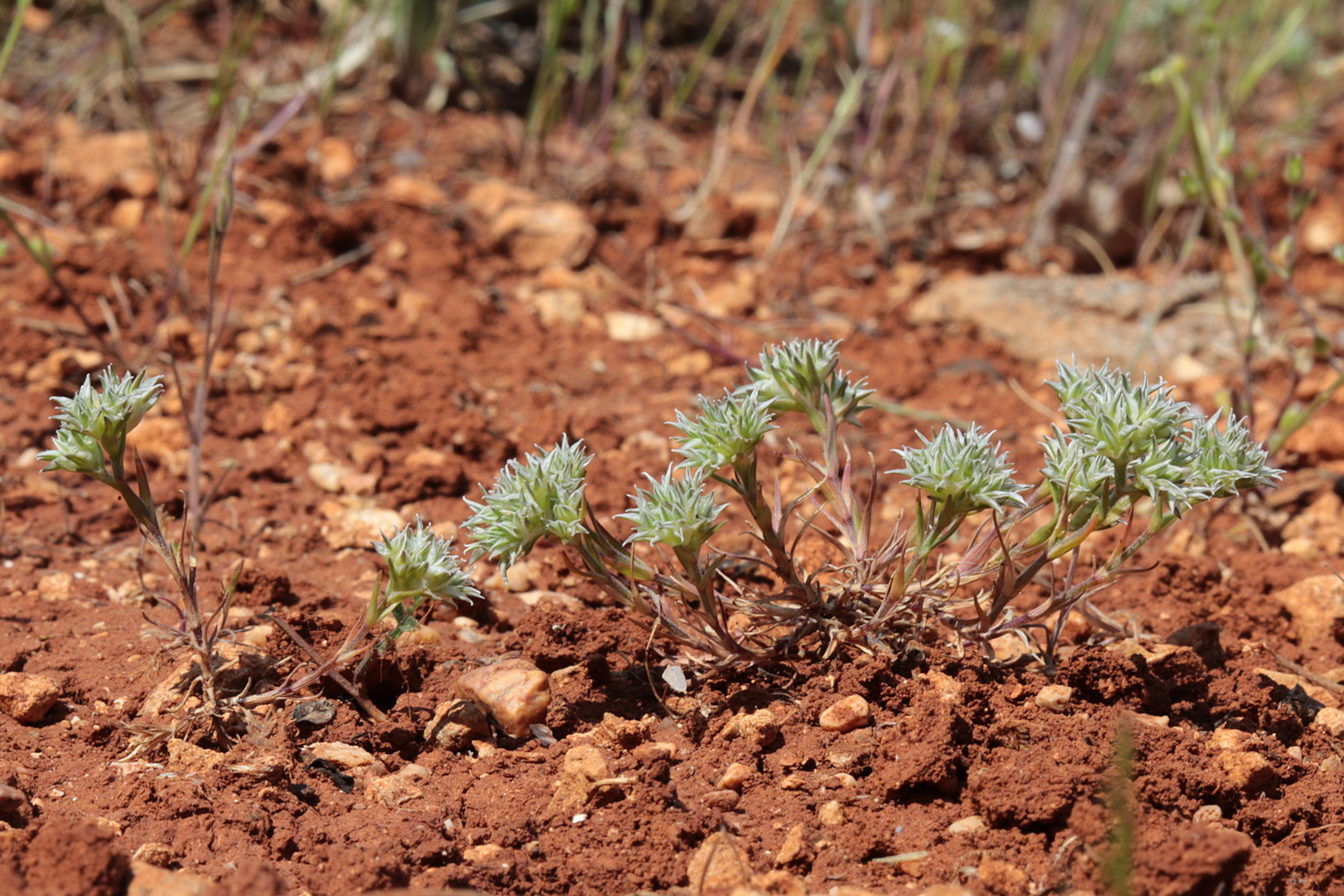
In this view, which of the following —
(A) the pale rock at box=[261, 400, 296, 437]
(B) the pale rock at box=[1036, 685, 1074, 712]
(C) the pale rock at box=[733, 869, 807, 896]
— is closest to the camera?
(C) the pale rock at box=[733, 869, 807, 896]

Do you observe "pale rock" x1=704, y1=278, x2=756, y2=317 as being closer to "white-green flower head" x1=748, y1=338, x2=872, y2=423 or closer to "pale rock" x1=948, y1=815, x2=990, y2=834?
"white-green flower head" x1=748, y1=338, x2=872, y2=423

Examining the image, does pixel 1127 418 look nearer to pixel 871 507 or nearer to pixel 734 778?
pixel 871 507

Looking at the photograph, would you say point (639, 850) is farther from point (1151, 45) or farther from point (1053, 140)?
point (1151, 45)

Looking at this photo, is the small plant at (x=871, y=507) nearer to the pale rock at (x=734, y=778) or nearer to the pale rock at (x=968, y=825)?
the pale rock at (x=734, y=778)

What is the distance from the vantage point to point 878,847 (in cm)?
160

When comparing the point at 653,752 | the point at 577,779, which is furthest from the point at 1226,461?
the point at 577,779

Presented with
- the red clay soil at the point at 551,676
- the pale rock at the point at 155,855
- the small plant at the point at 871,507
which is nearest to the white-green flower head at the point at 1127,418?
the small plant at the point at 871,507

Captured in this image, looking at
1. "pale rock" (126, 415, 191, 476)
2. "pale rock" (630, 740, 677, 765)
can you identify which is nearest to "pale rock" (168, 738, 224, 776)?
"pale rock" (630, 740, 677, 765)

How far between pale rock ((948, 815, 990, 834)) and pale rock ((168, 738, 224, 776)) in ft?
3.41

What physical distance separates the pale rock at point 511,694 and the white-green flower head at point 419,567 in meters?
0.21

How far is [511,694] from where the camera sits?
1.82 metres

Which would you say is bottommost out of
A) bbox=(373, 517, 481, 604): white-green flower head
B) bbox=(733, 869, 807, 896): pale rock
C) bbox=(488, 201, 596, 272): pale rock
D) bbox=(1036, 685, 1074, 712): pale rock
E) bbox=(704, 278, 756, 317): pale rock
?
bbox=(733, 869, 807, 896): pale rock

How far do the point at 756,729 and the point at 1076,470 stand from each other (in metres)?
0.62

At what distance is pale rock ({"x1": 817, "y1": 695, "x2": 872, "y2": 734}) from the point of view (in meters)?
1.79
